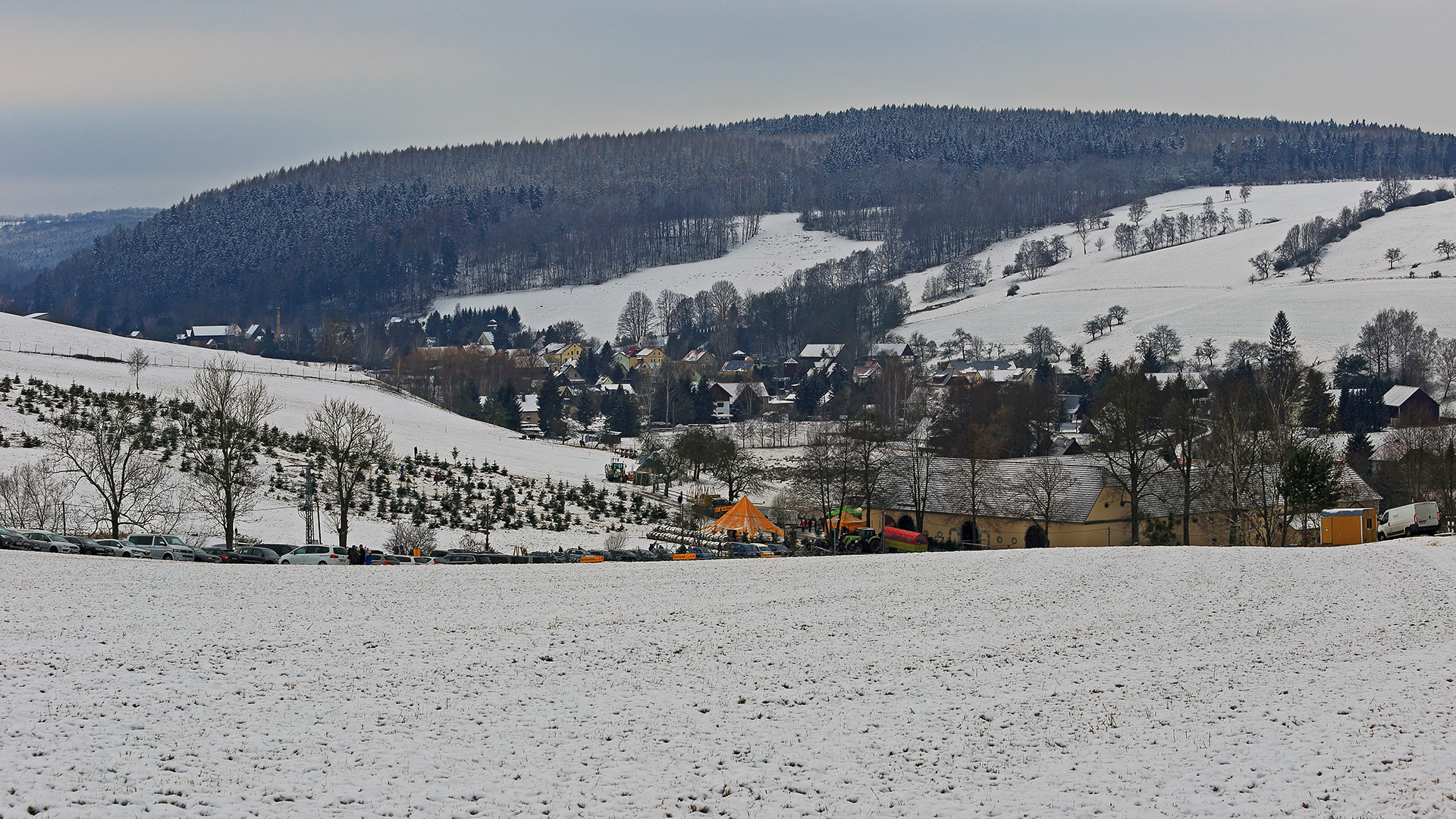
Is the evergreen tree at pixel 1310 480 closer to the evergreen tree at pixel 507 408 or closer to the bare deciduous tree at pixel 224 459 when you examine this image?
the bare deciduous tree at pixel 224 459

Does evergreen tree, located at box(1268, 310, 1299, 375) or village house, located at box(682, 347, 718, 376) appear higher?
village house, located at box(682, 347, 718, 376)

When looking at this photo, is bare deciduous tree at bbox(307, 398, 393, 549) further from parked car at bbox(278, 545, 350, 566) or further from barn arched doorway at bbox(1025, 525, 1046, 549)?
barn arched doorway at bbox(1025, 525, 1046, 549)

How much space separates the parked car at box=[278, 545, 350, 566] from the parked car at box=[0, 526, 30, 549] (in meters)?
6.10

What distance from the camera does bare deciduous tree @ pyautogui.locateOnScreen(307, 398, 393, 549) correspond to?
39.0 m

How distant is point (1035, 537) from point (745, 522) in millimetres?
12181

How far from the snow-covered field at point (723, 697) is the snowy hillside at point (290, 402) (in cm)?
2165

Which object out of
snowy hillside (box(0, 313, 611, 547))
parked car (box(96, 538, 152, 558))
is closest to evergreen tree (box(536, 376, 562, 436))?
snowy hillside (box(0, 313, 611, 547))

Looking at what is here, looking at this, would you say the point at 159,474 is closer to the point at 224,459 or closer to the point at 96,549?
the point at 224,459

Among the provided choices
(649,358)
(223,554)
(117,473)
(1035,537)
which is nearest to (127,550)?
(223,554)

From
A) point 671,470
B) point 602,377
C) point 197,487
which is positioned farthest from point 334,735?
point 602,377

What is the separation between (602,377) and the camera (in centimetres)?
14088

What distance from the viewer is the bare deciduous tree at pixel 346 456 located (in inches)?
1535

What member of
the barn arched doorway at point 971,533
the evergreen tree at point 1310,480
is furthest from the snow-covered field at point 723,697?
the barn arched doorway at point 971,533

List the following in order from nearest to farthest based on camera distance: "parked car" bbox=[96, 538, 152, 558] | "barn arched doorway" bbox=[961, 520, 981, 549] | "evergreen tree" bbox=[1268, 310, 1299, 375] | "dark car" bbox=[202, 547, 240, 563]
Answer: "parked car" bbox=[96, 538, 152, 558]
"dark car" bbox=[202, 547, 240, 563]
"barn arched doorway" bbox=[961, 520, 981, 549]
"evergreen tree" bbox=[1268, 310, 1299, 375]
